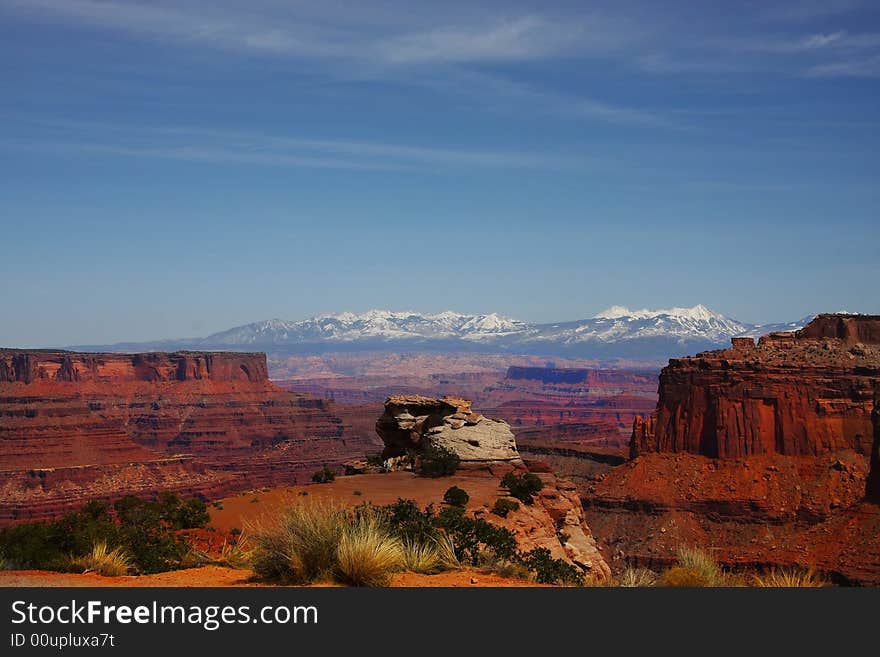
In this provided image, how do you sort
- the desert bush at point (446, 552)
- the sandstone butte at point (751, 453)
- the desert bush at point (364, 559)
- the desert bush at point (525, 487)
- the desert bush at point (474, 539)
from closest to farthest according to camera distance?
the desert bush at point (364, 559), the desert bush at point (446, 552), the desert bush at point (474, 539), the desert bush at point (525, 487), the sandstone butte at point (751, 453)

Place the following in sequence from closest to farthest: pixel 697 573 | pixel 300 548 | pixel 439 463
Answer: pixel 300 548
pixel 697 573
pixel 439 463

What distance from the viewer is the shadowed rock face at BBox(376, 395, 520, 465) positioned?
1521 inches

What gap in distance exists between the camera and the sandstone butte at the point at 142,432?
12031 centimetres

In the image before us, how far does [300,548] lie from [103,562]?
170 inches

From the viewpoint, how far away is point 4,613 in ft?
45.3

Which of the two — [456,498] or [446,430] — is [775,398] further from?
[456,498]

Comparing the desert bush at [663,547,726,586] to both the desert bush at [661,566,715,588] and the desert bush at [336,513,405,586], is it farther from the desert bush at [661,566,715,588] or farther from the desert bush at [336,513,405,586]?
the desert bush at [336,513,405,586]

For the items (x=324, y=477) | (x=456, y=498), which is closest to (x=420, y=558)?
(x=456, y=498)

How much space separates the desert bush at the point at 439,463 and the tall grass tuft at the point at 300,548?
57.4 ft

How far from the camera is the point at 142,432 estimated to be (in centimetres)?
17225

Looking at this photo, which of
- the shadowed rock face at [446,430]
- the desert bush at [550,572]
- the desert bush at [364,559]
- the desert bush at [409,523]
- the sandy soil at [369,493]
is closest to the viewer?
the desert bush at [364,559]

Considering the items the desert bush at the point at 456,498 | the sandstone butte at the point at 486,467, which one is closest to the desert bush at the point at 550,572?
the sandstone butte at the point at 486,467

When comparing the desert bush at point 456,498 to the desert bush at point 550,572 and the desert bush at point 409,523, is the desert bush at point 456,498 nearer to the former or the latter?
the desert bush at point 409,523

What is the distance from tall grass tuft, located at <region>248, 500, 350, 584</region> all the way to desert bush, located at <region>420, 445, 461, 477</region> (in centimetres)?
1750
